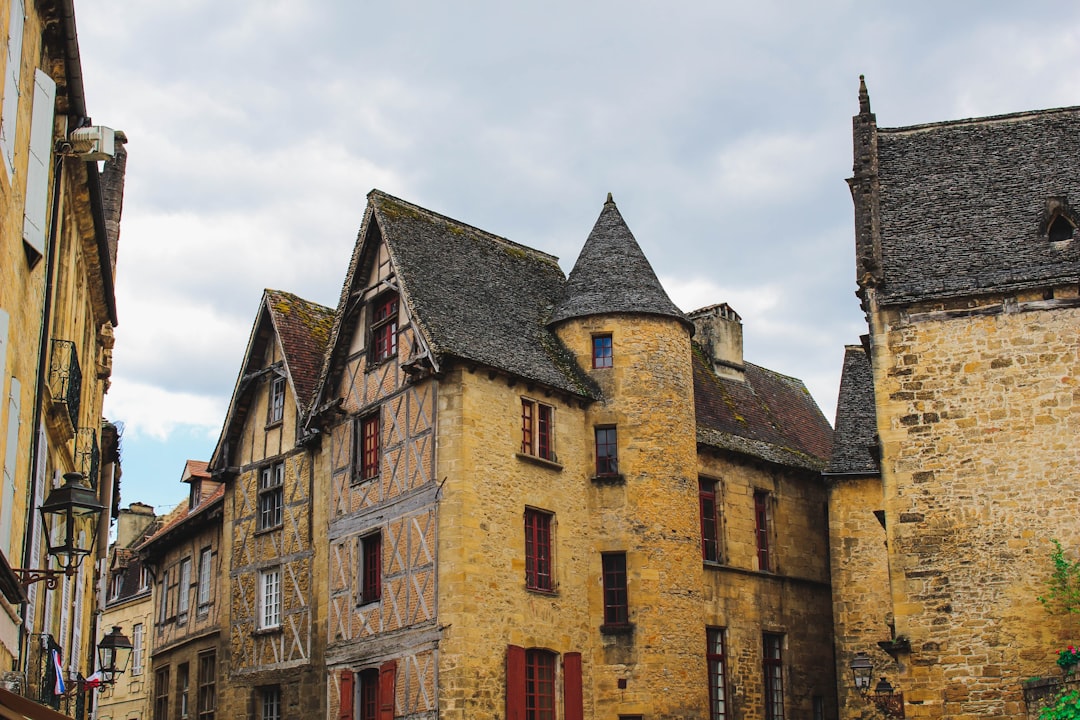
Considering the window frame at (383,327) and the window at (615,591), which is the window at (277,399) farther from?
the window at (615,591)

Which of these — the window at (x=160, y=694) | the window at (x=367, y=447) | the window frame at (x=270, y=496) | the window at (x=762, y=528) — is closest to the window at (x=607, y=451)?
the window at (x=367, y=447)

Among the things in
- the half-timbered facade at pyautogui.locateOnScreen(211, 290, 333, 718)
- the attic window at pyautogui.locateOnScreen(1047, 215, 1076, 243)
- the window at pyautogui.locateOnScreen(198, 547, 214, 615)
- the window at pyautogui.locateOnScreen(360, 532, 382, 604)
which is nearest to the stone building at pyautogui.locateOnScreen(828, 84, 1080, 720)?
the attic window at pyautogui.locateOnScreen(1047, 215, 1076, 243)

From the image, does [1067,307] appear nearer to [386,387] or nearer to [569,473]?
[569,473]

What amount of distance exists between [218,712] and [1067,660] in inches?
634

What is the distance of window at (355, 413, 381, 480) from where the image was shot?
22.5 meters

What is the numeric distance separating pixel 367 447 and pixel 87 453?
6128 millimetres

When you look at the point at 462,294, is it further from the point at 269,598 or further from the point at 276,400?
the point at 269,598

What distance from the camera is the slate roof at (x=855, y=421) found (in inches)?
985

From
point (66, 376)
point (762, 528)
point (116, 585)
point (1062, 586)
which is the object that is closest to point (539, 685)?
point (762, 528)

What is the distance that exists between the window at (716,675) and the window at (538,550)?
3555 mm

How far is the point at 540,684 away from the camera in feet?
67.8

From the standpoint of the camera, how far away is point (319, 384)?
23.9m

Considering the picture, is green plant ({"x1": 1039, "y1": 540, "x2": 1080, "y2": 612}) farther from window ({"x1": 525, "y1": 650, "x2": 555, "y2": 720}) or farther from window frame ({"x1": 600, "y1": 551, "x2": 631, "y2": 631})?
window ({"x1": 525, "y1": 650, "x2": 555, "y2": 720})

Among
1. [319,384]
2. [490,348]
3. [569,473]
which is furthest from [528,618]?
[319,384]
